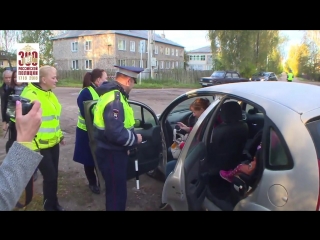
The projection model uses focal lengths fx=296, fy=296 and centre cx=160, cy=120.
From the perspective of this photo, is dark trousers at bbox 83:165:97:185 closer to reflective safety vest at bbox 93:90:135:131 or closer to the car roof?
reflective safety vest at bbox 93:90:135:131

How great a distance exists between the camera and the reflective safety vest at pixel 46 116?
319 cm

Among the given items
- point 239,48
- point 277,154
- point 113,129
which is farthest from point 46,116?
point 239,48

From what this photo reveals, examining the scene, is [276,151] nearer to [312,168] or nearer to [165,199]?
[312,168]

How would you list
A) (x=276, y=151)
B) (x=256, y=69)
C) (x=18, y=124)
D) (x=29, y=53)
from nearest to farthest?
(x=18, y=124), (x=276, y=151), (x=29, y=53), (x=256, y=69)

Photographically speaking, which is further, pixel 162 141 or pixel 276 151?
pixel 162 141

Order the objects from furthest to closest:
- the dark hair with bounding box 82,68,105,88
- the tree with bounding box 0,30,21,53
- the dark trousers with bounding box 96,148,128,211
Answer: the tree with bounding box 0,30,21,53 < the dark hair with bounding box 82,68,105,88 < the dark trousers with bounding box 96,148,128,211

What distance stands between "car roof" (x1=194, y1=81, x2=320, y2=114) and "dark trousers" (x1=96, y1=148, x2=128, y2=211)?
A: 1250 millimetres

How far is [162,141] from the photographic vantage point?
3979 mm

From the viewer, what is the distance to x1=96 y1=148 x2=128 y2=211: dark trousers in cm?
294

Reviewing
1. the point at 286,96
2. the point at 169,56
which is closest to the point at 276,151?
the point at 286,96

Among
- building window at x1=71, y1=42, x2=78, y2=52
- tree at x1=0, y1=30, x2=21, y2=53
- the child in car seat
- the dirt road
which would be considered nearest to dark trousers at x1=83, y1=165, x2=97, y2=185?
the dirt road

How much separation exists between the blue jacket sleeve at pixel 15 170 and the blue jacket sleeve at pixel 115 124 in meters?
1.46

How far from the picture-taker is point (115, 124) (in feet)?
9.02
